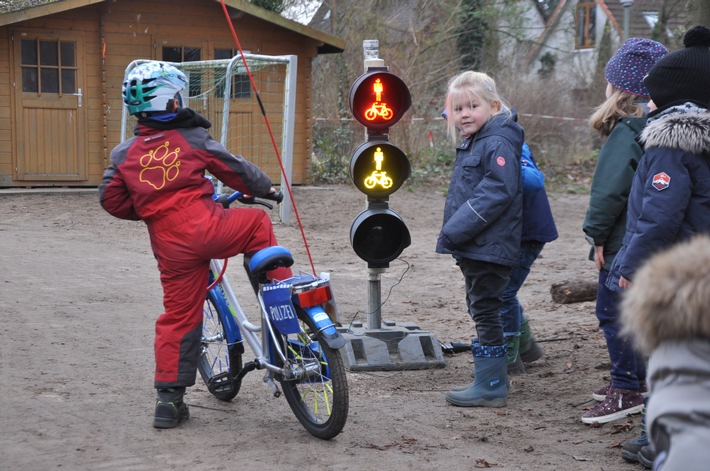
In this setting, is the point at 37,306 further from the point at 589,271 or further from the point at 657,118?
the point at 589,271

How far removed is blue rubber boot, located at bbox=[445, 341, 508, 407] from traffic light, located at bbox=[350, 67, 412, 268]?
1.15 metres

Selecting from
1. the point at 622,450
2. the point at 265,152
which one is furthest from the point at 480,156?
the point at 265,152

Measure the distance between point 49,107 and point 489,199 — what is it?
12798 millimetres

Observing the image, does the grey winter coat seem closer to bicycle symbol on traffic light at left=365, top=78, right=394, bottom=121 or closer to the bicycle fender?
the bicycle fender

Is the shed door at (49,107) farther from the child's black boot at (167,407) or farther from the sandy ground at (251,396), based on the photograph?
the child's black boot at (167,407)

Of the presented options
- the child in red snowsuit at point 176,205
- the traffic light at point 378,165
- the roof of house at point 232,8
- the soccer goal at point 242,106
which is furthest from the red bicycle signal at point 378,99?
the roof of house at point 232,8

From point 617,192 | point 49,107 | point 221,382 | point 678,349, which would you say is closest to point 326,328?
point 221,382

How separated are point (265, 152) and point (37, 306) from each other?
1005cm

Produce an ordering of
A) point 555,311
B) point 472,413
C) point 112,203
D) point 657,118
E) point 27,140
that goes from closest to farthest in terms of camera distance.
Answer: point 657,118
point 112,203
point 472,413
point 555,311
point 27,140

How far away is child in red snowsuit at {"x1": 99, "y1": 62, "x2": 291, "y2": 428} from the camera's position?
484cm

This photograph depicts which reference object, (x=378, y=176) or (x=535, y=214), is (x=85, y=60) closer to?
(x=378, y=176)

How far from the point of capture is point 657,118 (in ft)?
14.0

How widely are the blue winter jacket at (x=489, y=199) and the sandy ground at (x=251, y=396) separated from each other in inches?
37.6

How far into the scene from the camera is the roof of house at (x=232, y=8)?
15359 mm
